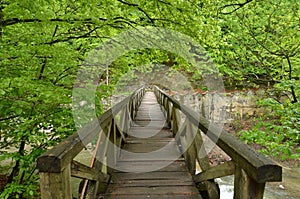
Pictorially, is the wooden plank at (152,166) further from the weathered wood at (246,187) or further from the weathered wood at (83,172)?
the weathered wood at (246,187)

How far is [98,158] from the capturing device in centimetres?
243

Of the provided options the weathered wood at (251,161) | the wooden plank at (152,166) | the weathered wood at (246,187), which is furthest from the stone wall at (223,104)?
the weathered wood at (246,187)

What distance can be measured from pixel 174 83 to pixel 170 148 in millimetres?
18001

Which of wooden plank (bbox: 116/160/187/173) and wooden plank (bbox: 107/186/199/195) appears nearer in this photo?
wooden plank (bbox: 107/186/199/195)

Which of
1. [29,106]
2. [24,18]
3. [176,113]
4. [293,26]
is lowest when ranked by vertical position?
[176,113]

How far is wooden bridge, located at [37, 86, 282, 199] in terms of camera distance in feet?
4.08

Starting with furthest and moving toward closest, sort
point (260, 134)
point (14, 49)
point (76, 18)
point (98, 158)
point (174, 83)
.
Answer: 1. point (174, 83)
2. point (260, 134)
3. point (76, 18)
4. point (14, 49)
5. point (98, 158)

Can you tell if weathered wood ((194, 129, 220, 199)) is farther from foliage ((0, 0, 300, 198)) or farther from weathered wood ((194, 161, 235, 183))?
Result: foliage ((0, 0, 300, 198))

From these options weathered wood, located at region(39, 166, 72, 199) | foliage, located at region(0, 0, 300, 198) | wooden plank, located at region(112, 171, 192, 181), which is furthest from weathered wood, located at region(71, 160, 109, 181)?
foliage, located at region(0, 0, 300, 198)

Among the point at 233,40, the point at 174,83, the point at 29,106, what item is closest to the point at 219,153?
the point at 233,40

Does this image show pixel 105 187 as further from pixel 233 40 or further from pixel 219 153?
pixel 219 153

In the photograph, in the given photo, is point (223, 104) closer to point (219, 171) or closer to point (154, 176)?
point (154, 176)

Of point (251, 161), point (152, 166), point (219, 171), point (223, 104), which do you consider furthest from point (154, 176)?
point (223, 104)

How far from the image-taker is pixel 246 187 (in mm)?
1279
